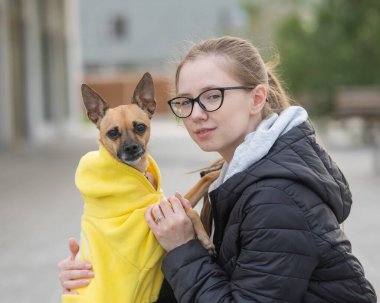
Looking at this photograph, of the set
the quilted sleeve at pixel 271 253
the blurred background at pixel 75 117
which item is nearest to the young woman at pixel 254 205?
the quilted sleeve at pixel 271 253

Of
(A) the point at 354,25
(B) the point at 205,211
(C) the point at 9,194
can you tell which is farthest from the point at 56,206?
(A) the point at 354,25

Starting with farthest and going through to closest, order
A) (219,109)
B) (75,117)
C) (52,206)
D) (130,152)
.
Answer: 1. (75,117)
2. (52,206)
3. (130,152)
4. (219,109)

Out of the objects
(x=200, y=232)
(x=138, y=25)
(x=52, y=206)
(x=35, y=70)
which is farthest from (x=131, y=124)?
(x=138, y=25)

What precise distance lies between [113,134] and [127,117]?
0.12 metres

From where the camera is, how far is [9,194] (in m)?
8.20

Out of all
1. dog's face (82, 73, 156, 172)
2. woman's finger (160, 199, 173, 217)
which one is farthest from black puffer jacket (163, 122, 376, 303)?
dog's face (82, 73, 156, 172)

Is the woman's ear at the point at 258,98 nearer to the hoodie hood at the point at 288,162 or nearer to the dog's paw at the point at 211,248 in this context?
the hoodie hood at the point at 288,162

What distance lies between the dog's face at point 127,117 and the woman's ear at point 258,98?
28.4 inches

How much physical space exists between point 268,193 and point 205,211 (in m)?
0.66

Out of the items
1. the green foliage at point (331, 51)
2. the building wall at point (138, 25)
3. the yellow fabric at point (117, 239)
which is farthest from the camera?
the building wall at point (138, 25)

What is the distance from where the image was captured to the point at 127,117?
9.23ft

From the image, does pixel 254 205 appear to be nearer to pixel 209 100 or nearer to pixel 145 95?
pixel 209 100

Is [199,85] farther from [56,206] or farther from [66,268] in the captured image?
[56,206]

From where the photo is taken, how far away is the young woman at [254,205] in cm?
170
